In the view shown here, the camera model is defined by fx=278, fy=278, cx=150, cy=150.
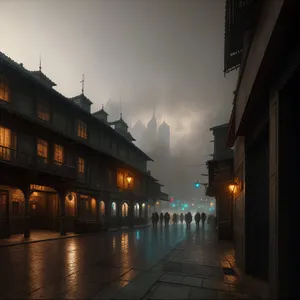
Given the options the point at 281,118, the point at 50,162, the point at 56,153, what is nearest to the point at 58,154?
the point at 56,153

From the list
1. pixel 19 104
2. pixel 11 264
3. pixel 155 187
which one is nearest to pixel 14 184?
pixel 19 104

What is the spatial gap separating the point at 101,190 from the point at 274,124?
82.9 feet

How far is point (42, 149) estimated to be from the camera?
21.5m

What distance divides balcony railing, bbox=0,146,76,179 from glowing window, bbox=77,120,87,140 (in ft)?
14.3

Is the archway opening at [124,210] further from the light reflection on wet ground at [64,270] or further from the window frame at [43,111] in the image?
the light reflection on wet ground at [64,270]

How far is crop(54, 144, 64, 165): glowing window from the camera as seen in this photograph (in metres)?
22.8

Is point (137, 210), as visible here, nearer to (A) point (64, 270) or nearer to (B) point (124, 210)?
(B) point (124, 210)

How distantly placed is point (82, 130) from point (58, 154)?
504 cm

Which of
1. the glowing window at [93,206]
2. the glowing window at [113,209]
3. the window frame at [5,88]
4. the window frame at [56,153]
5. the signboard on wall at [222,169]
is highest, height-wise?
the window frame at [5,88]

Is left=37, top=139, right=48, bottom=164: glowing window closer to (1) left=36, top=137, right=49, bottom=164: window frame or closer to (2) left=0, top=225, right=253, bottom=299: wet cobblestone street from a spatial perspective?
(1) left=36, top=137, right=49, bottom=164: window frame

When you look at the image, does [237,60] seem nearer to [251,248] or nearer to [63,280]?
[251,248]

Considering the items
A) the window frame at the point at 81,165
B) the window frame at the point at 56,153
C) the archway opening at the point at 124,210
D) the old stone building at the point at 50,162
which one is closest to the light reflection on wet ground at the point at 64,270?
the old stone building at the point at 50,162

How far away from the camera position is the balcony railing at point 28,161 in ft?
57.5

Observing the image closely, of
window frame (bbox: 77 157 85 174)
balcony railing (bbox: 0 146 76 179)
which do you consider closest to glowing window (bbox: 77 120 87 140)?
window frame (bbox: 77 157 85 174)
